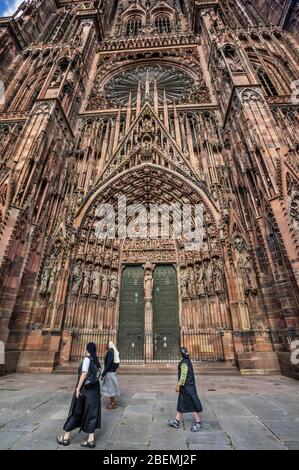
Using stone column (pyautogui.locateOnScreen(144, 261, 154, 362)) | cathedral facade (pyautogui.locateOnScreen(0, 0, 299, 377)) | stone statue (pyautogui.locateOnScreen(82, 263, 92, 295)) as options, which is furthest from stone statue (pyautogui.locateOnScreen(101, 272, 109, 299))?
stone column (pyautogui.locateOnScreen(144, 261, 154, 362))

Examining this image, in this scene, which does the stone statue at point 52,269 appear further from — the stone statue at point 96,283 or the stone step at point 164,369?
the stone step at point 164,369

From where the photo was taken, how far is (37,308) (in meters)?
9.48

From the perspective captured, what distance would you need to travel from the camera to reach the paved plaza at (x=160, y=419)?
2799 mm

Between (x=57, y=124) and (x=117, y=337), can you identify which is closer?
(x=117, y=337)

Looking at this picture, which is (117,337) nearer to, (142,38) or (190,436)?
(190,436)

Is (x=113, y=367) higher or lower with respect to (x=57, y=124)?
lower

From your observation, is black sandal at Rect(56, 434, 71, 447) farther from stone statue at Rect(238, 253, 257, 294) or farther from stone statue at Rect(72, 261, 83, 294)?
stone statue at Rect(238, 253, 257, 294)

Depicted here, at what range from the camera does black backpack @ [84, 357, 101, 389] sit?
2.95 metres

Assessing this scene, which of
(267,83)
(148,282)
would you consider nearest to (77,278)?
(148,282)

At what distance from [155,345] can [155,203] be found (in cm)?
742

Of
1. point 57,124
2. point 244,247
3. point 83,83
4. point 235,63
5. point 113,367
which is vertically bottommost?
point 113,367

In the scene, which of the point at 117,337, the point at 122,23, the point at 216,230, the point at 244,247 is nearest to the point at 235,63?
the point at 216,230

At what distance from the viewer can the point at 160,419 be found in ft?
11.9

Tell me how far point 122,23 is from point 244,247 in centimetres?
3005
